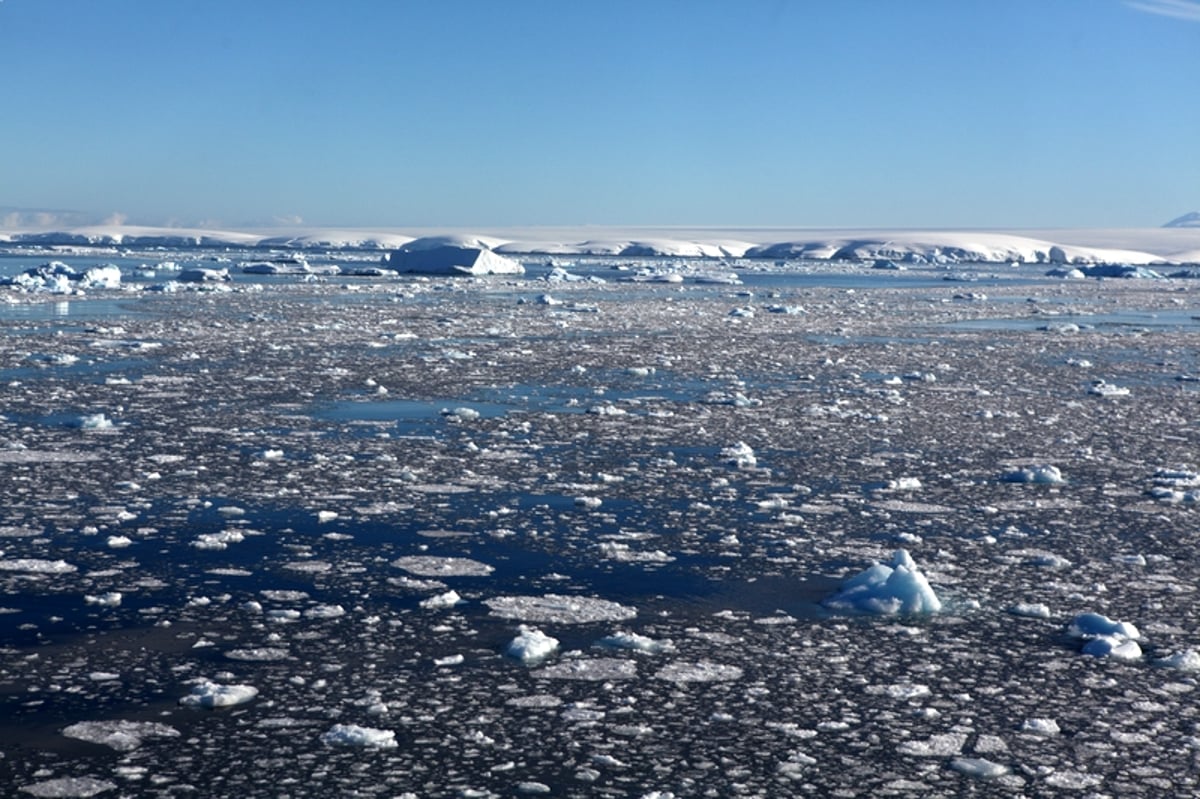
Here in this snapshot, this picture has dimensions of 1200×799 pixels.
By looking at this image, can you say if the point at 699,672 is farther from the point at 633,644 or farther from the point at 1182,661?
the point at 1182,661

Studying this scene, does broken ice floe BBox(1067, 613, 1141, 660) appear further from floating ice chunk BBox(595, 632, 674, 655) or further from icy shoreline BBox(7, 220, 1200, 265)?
icy shoreline BBox(7, 220, 1200, 265)

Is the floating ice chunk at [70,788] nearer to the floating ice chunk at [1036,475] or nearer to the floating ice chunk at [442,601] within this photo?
the floating ice chunk at [442,601]

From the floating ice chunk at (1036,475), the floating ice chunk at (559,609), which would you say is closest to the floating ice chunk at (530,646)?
the floating ice chunk at (559,609)

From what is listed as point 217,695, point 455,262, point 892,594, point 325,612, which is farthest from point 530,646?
A: point 455,262

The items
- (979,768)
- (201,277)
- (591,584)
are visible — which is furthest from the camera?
(201,277)

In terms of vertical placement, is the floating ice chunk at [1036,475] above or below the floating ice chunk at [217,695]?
above
